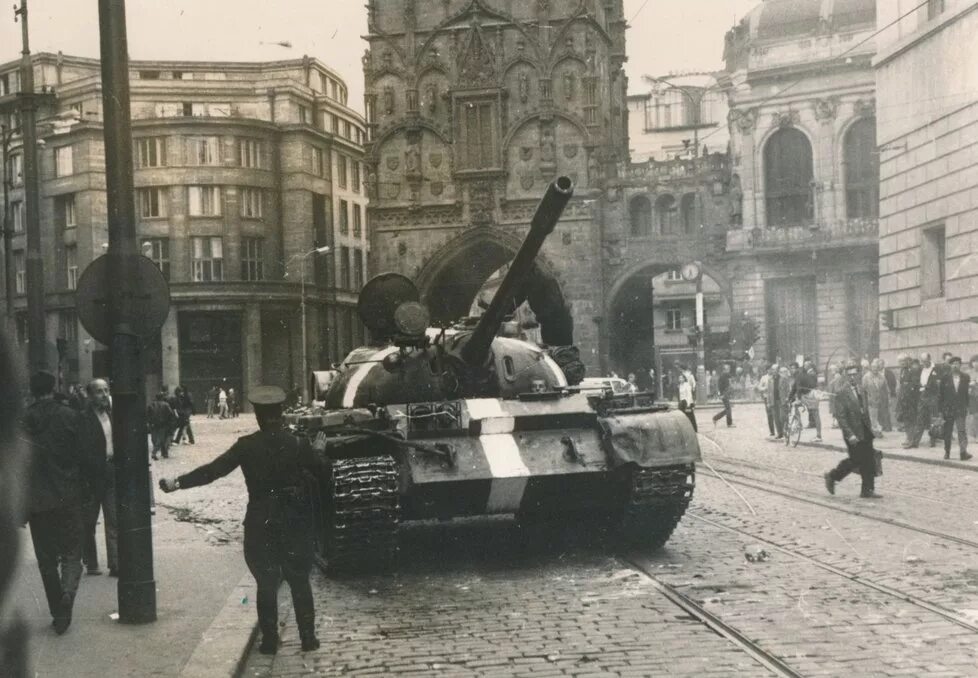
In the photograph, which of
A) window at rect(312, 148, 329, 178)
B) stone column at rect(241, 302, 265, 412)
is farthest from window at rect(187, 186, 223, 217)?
window at rect(312, 148, 329, 178)

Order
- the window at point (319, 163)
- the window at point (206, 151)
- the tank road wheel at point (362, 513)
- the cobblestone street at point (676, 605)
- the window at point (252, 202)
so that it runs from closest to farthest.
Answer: the cobblestone street at point (676, 605)
the tank road wheel at point (362, 513)
the window at point (206, 151)
the window at point (252, 202)
the window at point (319, 163)

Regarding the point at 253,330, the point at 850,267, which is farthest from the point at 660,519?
the point at 850,267

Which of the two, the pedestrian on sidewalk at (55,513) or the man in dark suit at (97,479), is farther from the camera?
the man in dark suit at (97,479)

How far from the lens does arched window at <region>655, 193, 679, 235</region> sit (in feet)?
149

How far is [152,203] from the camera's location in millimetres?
31828

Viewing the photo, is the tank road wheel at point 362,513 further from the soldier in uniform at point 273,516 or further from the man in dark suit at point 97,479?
the soldier in uniform at point 273,516

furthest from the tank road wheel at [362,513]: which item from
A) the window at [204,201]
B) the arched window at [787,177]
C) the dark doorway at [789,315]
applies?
the arched window at [787,177]

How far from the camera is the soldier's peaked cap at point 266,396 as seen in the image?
6574 millimetres

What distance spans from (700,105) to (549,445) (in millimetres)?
53641

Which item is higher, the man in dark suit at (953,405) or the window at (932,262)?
the window at (932,262)

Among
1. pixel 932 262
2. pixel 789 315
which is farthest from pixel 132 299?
pixel 789 315

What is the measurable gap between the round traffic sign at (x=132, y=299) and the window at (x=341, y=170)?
35.6 metres

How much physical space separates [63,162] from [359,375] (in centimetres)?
1858

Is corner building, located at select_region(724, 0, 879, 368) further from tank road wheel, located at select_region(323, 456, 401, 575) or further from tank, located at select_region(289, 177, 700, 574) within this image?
tank road wheel, located at select_region(323, 456, 401, 575)
